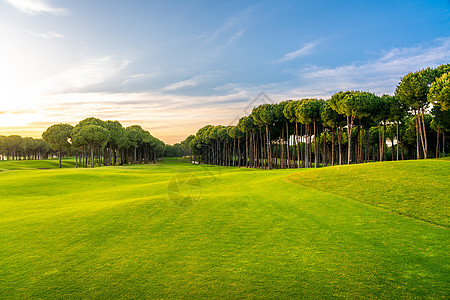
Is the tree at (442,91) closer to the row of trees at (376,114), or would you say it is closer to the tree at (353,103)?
the row of trees at (376,114)

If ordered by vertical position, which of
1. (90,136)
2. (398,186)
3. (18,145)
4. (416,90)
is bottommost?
(398,186)

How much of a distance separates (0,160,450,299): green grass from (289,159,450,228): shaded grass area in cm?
143

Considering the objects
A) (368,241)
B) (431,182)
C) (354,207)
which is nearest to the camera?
(368,241)

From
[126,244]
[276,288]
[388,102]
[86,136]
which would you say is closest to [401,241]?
[276,288]

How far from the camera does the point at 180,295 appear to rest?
278 inches

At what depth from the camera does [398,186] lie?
62.2 ft

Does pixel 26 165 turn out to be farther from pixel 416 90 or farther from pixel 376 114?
pixel 416 90

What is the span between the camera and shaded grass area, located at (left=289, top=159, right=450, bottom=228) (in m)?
15.2

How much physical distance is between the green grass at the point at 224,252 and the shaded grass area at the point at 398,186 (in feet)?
4.69

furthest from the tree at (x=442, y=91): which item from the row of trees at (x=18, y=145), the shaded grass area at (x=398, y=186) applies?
the row of trees at (x=18, y=145)

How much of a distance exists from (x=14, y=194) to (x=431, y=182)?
39.0 meters

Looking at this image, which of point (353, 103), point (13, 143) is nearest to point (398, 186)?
point (353, 103)

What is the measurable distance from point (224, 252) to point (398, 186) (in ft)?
53.8

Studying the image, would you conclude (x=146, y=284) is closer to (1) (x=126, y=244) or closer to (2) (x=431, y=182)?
(1) (x=126, y=244)
